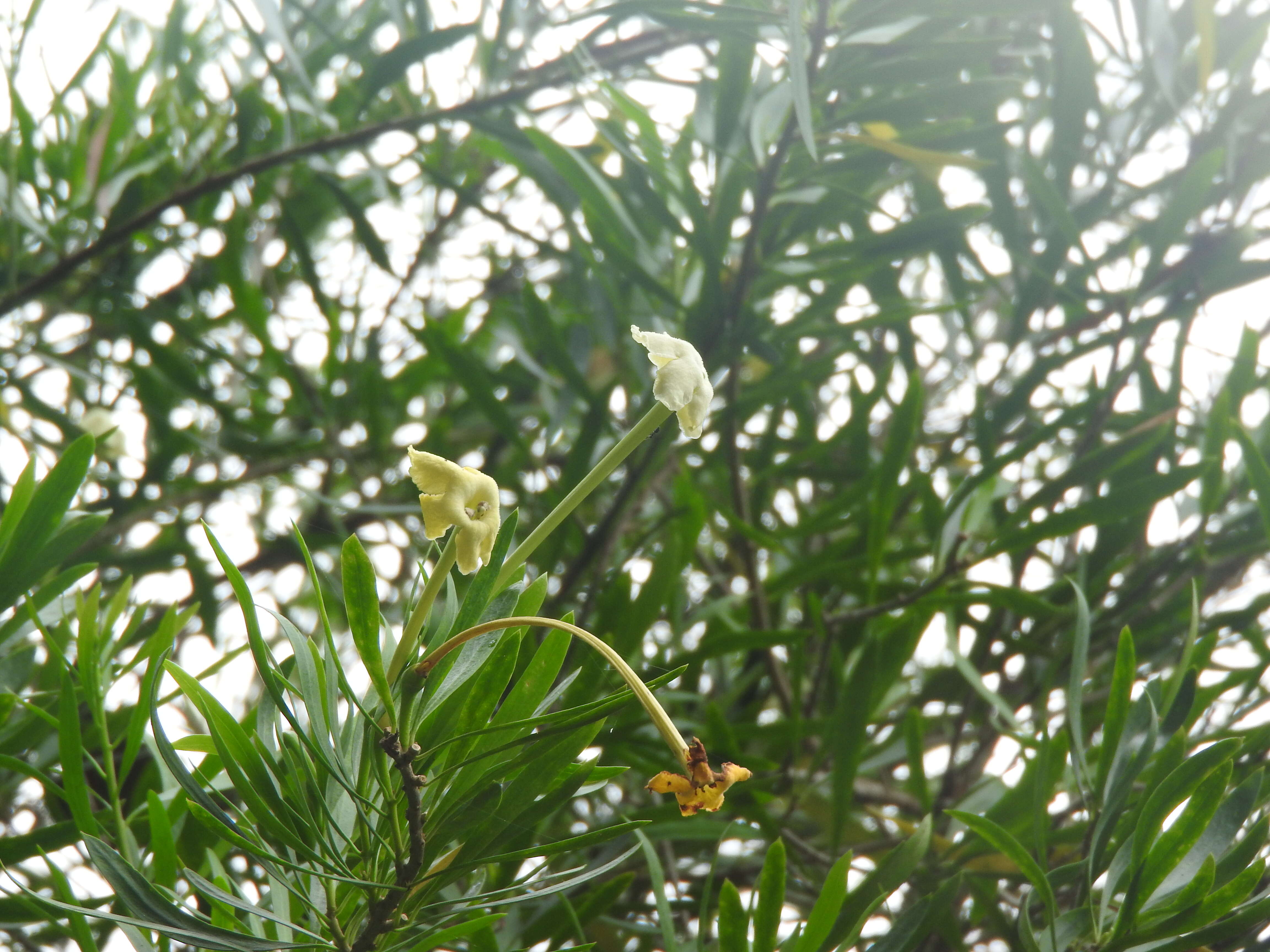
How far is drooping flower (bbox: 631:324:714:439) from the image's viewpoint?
30cm

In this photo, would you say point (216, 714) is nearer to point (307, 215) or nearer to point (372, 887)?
point (372, 887)

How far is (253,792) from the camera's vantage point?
31 cm

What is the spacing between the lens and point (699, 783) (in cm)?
31

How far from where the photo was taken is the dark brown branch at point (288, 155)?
0.69m

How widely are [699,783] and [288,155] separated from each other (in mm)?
572

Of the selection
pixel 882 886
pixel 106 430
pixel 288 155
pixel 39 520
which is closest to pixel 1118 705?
pixel 882 886

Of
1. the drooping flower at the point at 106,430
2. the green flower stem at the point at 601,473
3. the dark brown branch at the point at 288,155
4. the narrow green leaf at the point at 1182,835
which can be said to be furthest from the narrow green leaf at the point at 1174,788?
the drooping flower at the point at 106,430

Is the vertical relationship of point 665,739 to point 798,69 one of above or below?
below

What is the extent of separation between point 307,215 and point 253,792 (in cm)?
84

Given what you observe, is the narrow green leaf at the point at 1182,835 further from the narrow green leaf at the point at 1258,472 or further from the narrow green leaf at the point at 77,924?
the narrow green leaf at the point at 77,924

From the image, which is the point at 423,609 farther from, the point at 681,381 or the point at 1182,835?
the point at 1182,835

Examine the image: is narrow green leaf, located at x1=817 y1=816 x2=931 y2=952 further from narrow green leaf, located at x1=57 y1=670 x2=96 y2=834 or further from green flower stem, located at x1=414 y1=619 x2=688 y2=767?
narrow green leaf, located at x1=57 y1=670 x2=96 y2=834

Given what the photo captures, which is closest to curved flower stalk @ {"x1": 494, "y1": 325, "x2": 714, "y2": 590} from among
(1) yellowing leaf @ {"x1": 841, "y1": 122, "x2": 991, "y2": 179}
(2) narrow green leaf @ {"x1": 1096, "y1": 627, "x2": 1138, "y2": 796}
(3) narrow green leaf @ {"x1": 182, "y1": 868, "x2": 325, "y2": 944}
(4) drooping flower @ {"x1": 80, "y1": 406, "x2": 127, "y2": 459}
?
(3) narrow green leaf @ {"x1": 182, "y1": 868, "x2": 325, "y2": 944}

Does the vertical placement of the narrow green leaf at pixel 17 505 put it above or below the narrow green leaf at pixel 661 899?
above
